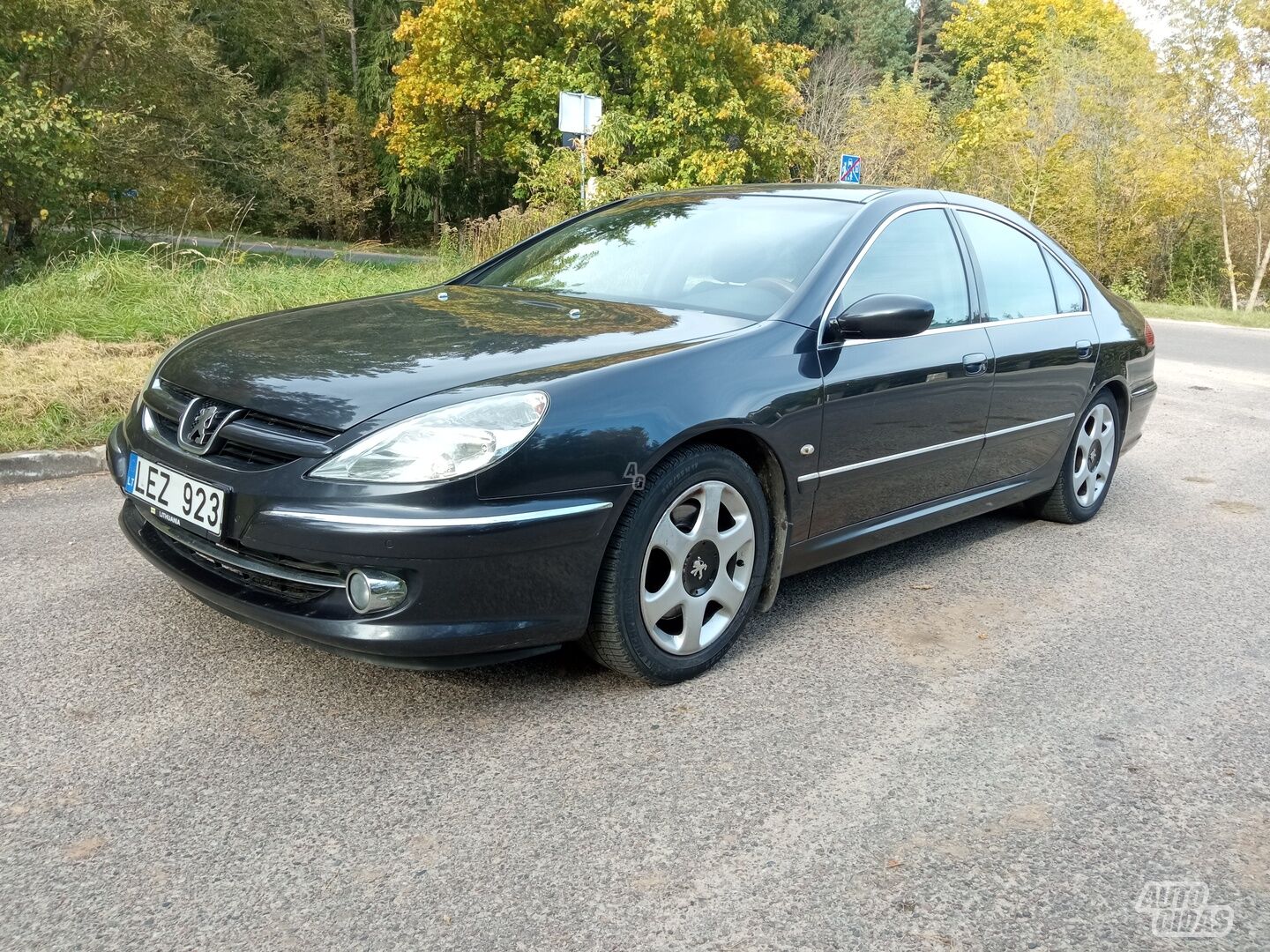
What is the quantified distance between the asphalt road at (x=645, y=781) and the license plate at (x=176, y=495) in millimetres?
482

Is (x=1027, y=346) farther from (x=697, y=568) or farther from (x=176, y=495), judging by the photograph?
(x=176, y=495)

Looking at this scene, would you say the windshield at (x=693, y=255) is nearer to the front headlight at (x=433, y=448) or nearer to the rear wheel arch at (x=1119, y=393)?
the front headlight at (x=433, y=448)

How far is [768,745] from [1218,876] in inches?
41.1

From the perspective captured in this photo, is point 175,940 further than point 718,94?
No

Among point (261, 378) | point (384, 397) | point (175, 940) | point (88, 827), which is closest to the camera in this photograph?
point (175, 940)

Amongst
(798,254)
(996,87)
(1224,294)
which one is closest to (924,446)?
(798,254)

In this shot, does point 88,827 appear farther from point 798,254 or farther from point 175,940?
point 798,254

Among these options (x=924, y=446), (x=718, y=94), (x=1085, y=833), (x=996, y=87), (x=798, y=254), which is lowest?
(x=1085, y=833)

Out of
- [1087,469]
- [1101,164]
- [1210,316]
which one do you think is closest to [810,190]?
[1087,469]

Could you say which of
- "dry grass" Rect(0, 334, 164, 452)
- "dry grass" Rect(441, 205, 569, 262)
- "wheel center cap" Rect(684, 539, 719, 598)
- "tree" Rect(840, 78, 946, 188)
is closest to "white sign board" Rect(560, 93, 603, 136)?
"dry grass" Rect(441, 205, 569, 262)

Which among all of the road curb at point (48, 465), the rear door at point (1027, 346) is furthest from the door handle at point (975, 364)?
the road curb at point (48, 465)

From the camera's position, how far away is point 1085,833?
2.44 m

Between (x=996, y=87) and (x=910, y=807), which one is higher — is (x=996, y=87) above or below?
above

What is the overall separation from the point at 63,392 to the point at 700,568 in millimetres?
4358
